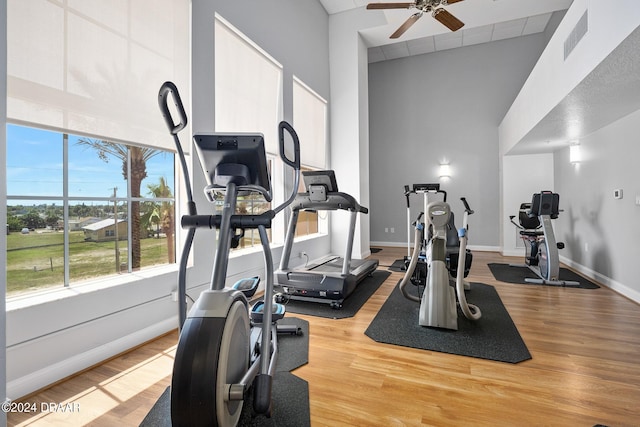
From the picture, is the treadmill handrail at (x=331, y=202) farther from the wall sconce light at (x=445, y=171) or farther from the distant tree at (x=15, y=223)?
the wall sconce light at (x=445, y=171)

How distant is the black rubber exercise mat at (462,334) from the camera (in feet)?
7.56

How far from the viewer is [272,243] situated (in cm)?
458

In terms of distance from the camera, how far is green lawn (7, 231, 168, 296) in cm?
229

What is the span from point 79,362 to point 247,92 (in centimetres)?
309

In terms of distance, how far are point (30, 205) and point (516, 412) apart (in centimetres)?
321

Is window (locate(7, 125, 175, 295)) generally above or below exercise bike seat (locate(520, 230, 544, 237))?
above

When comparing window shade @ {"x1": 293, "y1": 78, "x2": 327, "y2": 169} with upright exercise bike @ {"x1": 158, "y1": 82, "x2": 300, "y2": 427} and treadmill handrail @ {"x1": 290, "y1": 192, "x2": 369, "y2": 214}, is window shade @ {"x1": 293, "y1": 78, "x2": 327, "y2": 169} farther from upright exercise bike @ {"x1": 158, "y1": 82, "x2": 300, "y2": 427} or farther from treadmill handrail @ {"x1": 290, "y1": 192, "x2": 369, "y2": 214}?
upright exercise bike @ {"x1": 158, "y1": 82, "x2": 300, "y2": 427}

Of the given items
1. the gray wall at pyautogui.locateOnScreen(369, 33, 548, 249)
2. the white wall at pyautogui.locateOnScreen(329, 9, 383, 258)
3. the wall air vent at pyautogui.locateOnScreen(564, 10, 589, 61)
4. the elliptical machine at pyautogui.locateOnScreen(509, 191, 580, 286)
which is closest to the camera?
the wall air vent at pyautogui.locateOnScreen(564, 10, 589, 61)

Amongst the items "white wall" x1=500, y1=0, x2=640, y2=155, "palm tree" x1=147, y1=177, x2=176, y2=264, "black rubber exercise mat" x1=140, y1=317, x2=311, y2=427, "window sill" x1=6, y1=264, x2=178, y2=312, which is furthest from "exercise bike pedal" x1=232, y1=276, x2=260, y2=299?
"white wall" x1=500, y1=0, x2=640, y2=155

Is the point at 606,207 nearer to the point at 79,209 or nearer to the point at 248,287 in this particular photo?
the point at 248,287

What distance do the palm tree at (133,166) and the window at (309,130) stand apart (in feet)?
8.14

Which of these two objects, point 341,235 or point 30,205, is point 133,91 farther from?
point 341,235

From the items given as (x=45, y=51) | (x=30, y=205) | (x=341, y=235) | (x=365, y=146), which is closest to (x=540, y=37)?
(x=365, y=146)

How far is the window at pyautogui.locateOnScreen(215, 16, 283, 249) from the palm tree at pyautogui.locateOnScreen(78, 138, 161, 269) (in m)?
0.83
